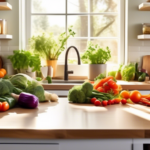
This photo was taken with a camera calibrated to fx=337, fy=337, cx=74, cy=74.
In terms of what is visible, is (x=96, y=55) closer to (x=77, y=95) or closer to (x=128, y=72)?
(x=128, y=72)

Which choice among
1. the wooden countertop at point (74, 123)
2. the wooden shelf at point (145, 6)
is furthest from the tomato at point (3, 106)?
the wooden shelf at point (145, 6)

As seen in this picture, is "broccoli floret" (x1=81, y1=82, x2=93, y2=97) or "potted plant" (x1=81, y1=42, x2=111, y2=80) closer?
"broccoli floret" (x1=81, y1=82, x2=93, y2=97)

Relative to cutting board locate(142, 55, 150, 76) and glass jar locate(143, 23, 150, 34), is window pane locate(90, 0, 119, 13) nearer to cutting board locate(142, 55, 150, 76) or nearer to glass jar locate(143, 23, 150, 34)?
glass jar locate(143, 23, 150, 34)

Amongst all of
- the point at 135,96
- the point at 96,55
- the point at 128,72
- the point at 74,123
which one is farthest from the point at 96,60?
the point at 74,123

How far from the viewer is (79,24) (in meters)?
4.80

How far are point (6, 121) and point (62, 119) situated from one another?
253 mm

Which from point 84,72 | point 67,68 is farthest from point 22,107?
point 84,72

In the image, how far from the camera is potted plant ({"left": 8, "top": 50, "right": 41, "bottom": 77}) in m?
4.23

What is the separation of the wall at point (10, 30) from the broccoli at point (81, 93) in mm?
2544

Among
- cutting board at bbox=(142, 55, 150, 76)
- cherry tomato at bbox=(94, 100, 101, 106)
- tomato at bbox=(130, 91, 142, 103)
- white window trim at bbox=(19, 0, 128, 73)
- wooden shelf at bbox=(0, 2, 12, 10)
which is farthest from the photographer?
white window trim at bbox=(19, 0, 128, 73)

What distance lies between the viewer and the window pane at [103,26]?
478 cm

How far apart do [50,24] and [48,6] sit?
10.1 inches

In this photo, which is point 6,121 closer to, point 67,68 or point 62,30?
point 67,68

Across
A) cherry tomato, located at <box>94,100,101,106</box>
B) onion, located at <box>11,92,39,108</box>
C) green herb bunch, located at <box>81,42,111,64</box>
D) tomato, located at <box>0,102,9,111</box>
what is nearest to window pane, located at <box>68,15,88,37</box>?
green herb bunch, located at <box>81,42,111,64</box>
